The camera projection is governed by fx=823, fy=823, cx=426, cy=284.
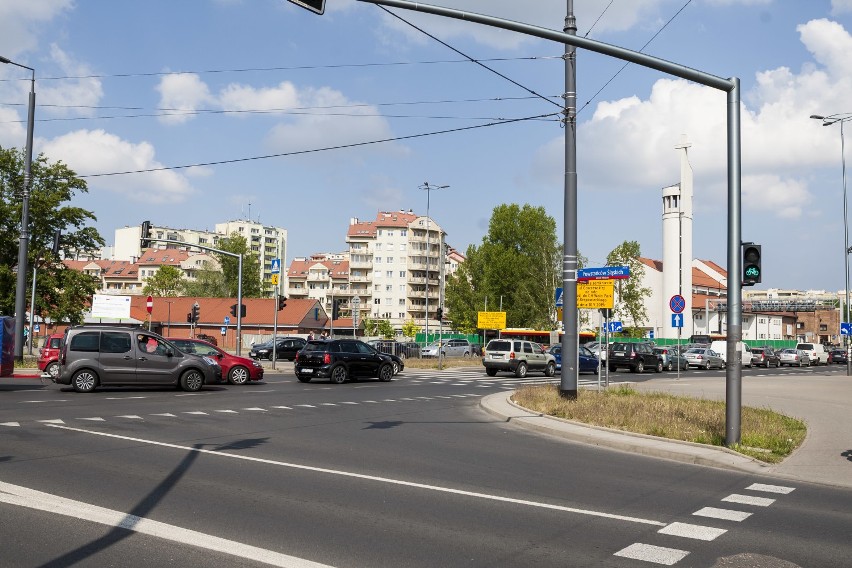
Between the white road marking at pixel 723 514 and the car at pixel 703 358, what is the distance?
159 feet

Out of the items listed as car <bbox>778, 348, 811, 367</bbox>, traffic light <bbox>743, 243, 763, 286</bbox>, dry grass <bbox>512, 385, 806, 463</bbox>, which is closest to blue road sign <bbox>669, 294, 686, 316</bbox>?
dry grass <bbox>512, 385, 806, 463</bbox>

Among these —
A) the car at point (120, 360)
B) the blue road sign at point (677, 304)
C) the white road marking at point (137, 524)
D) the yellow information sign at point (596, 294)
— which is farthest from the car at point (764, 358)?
the white road marking at point (137, 524)

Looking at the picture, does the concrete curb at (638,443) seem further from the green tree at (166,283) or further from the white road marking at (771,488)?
the green tree at (166,283)

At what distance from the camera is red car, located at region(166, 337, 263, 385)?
27781mm

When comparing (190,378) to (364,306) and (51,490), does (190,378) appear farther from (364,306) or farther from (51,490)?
(364,306)

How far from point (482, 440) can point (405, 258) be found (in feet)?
375

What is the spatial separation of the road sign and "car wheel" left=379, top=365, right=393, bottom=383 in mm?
10577

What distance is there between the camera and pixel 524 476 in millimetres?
10219

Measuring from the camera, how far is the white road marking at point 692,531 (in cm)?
723

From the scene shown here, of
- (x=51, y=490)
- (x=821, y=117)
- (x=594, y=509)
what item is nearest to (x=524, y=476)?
(x=594, y=509)

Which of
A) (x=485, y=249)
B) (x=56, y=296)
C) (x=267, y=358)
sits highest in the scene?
(x=485, y=249)

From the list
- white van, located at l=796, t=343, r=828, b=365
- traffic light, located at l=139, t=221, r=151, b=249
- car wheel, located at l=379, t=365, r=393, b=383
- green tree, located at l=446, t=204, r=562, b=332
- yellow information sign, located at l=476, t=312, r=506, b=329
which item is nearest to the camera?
car wheel, located at l=379, t=365, r=393, b=383

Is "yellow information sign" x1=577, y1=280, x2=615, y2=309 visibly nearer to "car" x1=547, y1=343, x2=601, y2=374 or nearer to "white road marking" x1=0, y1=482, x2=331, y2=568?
"white road marking" x1=0, y1=482, x2=331, y2=568

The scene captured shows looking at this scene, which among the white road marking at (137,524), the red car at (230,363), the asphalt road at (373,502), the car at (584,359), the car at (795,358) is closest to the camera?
the white road marking at (137,524)
